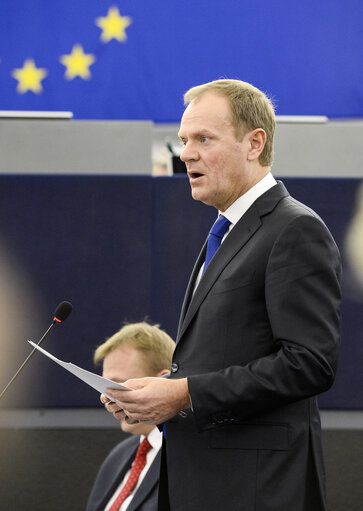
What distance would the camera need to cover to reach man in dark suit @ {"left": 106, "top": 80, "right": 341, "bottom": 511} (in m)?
1.32

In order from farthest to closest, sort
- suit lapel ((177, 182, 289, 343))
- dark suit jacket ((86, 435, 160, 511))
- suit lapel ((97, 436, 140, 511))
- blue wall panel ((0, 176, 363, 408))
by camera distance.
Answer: blue wall panel ((0, 176, 363, 408))
suit lapel ((97, 436, 140, 511))
dark suit jacket ((86, 435, 160, 511))
suit lapel ((177, 182, 289, 343))

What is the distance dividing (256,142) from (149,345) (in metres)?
0.91

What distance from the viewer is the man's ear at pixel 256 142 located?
4.94 feet

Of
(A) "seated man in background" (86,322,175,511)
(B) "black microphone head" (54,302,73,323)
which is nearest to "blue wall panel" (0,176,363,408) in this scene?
(A) "seated man in background" (86,322,175,511)

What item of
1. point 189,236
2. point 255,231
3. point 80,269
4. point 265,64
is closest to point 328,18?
point 265,64

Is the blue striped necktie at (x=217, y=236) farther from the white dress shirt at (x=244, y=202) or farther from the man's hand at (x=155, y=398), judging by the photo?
the man's hand at (x=155, y=398)

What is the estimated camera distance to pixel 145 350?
2248 millimetres

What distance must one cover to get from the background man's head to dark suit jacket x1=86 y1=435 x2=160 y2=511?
15cm

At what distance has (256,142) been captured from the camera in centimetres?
151

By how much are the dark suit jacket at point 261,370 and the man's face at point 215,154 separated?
0.10 m

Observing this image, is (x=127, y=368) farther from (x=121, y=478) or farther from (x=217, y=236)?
(x=217, y=236)

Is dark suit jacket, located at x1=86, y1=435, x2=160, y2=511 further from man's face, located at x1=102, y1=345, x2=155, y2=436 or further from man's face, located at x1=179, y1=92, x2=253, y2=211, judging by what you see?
man's face, located at x1=179, y1=92, x2=253, y2=211

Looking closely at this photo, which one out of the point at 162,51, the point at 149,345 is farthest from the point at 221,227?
the point at 162,51

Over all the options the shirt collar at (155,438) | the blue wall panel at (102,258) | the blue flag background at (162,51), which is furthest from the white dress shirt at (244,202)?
the blue flag background at (162,51)
